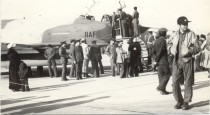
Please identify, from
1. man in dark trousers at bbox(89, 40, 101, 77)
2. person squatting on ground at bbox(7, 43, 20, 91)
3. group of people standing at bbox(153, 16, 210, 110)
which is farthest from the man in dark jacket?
man in dark trousers at bbox(89, 40, 101, 77)

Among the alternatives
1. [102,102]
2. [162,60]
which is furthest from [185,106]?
[162,60]

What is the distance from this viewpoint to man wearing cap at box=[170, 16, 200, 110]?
7.49m

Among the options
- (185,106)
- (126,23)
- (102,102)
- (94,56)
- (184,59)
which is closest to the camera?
(185,106)

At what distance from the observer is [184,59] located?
7.54 metres

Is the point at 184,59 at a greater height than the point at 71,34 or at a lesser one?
lesser

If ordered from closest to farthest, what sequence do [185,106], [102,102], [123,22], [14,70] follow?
1. [185,106]
2. [102,102]
3. [14,70]
4. [123,22]

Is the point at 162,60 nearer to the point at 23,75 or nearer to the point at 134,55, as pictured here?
the point at 23,75

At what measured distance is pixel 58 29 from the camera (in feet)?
63.1

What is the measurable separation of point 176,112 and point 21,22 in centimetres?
1304

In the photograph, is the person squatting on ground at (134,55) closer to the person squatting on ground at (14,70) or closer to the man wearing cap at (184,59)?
the person squatting on ground at (14,70)

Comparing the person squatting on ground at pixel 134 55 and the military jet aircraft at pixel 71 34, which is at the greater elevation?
the military jet aircraft at pixel 71 34

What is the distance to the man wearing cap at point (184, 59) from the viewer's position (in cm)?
749

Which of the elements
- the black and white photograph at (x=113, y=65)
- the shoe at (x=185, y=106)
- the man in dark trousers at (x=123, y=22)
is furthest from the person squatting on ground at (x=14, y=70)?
the man in dark trousers at (x=123, y=22)

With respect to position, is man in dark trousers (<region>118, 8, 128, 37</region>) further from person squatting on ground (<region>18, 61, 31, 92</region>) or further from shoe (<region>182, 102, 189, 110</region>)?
shoe (<region>182, 102, 189, 110</region>)
